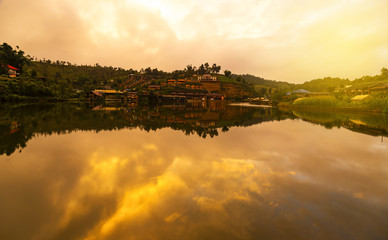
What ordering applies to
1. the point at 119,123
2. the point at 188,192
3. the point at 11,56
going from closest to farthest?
A: the point at 188,192 < the point at 119,123 < the point at 11,56

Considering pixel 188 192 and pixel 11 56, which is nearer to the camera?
pixel 188 192

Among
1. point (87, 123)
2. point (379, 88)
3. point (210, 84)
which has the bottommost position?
point (87, 123)

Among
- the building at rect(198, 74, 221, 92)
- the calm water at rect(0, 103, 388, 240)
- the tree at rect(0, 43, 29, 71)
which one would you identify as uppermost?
the tree at rect(0, 43, 29, 71)

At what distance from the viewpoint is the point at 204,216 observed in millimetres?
4457

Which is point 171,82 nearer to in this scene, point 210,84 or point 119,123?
point 210,84

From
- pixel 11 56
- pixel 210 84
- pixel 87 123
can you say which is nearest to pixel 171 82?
pixel 210 84

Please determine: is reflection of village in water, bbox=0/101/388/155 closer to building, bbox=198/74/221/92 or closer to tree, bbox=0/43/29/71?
tree, bbox=0/43/29/71

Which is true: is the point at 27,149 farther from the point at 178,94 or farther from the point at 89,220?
the point at 178,94

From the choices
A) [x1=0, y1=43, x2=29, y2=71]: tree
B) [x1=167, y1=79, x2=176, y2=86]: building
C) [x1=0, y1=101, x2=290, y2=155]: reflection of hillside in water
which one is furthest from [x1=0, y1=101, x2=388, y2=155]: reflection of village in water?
[x1=167, y1=79, x2=176, y2=86]: building

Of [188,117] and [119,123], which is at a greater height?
[119,123]

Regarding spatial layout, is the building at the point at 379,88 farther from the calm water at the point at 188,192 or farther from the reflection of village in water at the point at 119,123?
the calm water at the point at 188,192

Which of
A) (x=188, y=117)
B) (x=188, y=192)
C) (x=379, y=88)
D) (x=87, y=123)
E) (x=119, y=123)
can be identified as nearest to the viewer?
(x=188, y=192)

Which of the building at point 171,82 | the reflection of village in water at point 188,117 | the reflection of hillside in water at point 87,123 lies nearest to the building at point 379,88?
the reflection of village in water at point 188,117

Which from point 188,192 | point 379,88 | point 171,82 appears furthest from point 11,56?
point 379,88
